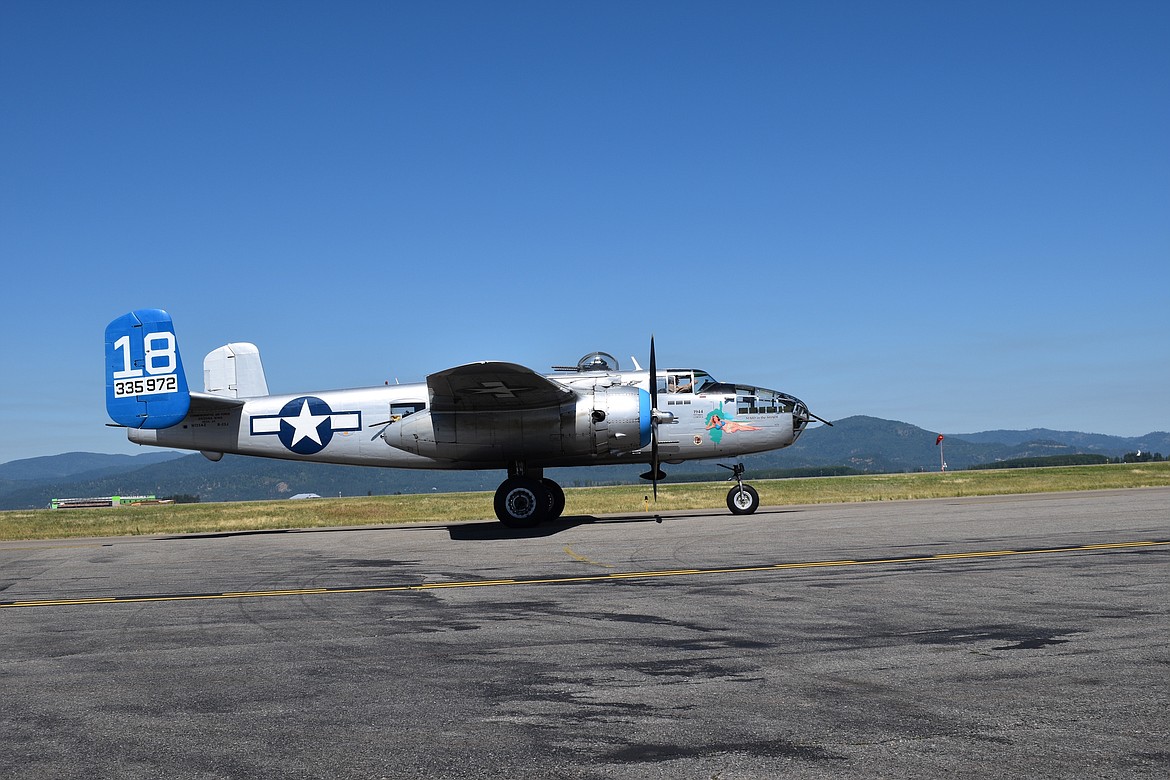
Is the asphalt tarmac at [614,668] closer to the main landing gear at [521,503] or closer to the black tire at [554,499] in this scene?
the main landing gear at [521,503]

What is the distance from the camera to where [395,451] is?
2842 centimetres

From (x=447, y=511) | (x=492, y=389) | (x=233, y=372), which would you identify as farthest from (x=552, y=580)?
(x=447, y=511)

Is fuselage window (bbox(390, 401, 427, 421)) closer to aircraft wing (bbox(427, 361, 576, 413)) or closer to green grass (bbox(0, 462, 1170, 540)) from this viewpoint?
aircraft wing (bbox(427, 361, 576, 413))

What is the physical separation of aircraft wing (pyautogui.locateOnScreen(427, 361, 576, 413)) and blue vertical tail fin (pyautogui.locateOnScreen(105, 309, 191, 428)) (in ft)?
28.7

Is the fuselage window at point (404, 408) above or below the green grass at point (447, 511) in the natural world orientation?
above

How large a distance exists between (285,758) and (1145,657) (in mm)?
6680

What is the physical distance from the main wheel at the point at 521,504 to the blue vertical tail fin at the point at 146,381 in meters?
10.7

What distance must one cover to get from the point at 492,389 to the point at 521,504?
3.43 m

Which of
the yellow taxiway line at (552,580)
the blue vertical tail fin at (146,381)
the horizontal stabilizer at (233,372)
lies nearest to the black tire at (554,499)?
the horizontal stabilizer at (233,372)

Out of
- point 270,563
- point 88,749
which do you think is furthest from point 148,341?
point 88,749

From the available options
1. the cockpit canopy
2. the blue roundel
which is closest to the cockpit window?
the cockpit canopy

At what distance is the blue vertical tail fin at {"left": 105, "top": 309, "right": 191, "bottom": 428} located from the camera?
2894 cm

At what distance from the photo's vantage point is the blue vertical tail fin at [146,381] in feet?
94.9

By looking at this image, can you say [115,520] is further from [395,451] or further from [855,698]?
[855,698]
